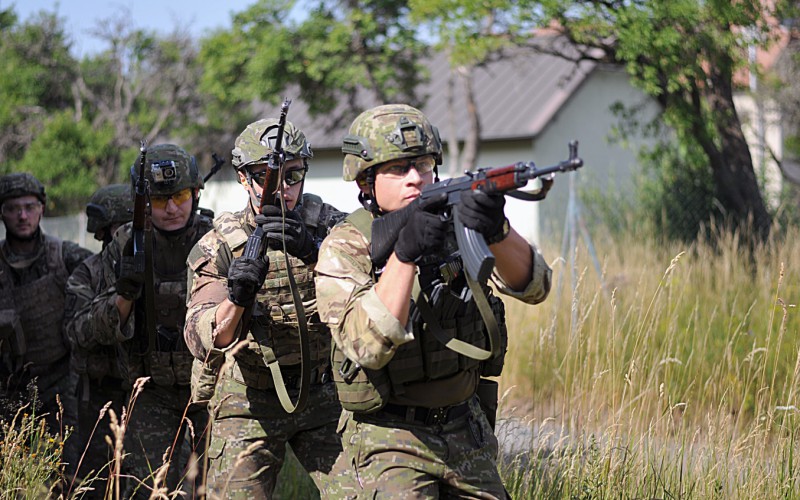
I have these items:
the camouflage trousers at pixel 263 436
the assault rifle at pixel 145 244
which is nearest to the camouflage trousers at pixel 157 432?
the assault rifle at pixel 145 244

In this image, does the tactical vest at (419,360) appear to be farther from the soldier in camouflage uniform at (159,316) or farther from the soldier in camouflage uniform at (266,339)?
the soldier in camouflage uniform at (159,316)

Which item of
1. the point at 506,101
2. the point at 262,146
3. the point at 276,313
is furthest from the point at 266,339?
the point at 506,101

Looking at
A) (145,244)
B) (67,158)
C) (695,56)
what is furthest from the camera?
(67,158)

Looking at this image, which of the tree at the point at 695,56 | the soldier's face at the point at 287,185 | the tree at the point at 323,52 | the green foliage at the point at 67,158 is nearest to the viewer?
the soldier's face at the point at 287,185

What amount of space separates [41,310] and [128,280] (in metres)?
1.50

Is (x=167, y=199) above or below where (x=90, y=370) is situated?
above

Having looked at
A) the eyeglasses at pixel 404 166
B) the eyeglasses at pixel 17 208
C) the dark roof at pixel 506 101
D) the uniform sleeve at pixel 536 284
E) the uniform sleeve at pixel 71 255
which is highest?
the dark roof at pixel 506 101

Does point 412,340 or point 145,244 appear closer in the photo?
point 412,340

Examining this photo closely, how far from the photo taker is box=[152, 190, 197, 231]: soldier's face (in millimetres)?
4621

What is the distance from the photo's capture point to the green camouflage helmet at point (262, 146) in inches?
153

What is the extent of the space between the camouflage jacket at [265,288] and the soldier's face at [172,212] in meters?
0.71

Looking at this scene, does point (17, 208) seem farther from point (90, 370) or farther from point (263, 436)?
point (263, 436)

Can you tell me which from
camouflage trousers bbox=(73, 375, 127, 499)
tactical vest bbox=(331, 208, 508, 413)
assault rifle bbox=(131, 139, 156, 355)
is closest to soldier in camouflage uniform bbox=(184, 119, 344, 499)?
assault rifle bbox=(131, 139, 156, 355)

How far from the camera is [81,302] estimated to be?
4957 millimetres
